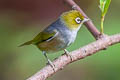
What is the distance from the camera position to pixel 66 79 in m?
3.81

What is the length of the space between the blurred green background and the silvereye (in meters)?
0.80

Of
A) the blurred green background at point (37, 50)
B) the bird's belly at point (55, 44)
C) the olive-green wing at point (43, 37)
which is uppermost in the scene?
the olive-green wing at point (43, 37)

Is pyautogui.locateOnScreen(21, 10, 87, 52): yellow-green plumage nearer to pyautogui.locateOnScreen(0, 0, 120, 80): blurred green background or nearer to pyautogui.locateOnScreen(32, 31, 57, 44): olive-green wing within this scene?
pyautogui.locateOnScreen(32, 31, 57, 44): olive-green wing

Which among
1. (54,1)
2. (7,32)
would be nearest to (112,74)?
(7,32)

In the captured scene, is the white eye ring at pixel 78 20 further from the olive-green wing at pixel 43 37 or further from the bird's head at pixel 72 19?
the olive-green wing at pixel 43 37

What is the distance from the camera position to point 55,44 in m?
2.12

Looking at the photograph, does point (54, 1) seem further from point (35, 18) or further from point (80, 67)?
point (80, 67)

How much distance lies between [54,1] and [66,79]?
4.09 ft

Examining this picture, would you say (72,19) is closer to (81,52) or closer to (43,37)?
(43,37)

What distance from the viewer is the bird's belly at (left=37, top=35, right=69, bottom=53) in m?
2.09

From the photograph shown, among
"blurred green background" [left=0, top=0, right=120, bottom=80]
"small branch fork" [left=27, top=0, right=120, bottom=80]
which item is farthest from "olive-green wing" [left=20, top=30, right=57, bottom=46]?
"blurred green background" [left=0, top=0, right=120, bottom=80]

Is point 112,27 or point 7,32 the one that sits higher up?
point 7,32

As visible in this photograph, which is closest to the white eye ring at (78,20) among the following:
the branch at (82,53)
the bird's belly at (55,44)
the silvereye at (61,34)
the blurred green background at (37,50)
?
the silvereye at (61,34)

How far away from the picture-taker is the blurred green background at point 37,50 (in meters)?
3.20
